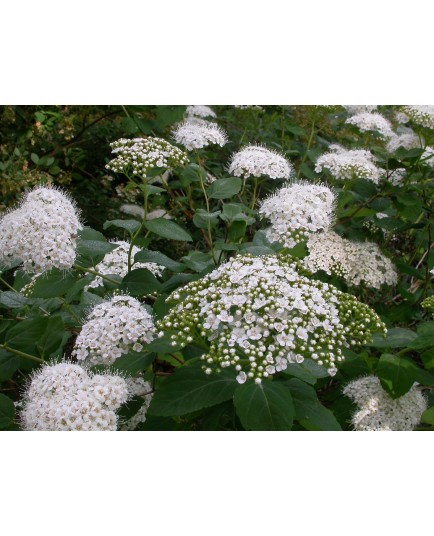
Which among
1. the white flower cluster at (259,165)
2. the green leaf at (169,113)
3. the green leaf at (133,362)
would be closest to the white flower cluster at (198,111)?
Result: the green leaf at (169,113)

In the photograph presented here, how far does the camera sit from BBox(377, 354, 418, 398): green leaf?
5.54 ft

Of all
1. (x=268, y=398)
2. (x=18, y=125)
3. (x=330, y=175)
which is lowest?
(x=18, y=125)

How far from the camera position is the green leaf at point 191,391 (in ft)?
4.58

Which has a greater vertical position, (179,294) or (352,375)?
(179,294)

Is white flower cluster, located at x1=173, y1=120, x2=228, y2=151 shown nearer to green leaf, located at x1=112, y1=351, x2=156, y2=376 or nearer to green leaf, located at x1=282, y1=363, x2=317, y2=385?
green leaf, located at x1=112, y1=351, x2=156, y2=376

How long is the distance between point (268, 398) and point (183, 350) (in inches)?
15.7

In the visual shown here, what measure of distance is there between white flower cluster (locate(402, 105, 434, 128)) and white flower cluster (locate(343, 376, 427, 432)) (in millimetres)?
1291

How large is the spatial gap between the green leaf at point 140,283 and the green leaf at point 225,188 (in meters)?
0.51

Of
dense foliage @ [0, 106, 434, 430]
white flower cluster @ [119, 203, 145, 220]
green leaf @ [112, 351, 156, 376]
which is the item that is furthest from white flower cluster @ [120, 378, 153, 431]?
white flower cluster @ [119, 203, 145, 220]

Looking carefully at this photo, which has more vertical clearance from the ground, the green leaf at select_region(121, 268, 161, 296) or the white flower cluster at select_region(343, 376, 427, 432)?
the green leaf at select_region(121, 268, 161, 296)

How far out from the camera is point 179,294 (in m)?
1.54

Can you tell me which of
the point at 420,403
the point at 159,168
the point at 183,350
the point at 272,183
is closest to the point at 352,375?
the point at 420,403

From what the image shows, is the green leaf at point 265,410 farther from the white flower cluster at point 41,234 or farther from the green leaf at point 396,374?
the white flower cluster at point 41,234

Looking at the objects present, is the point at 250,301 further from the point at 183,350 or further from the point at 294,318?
the point at 183,350
